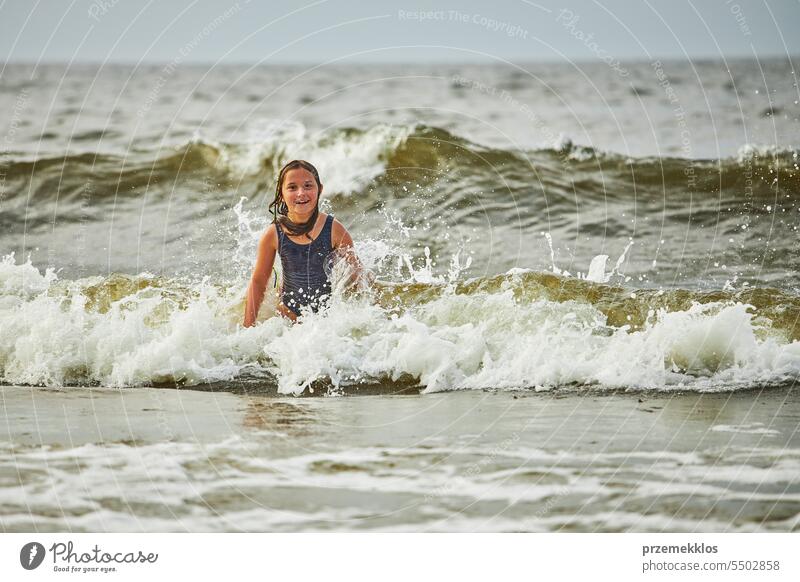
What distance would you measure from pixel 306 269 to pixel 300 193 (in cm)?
33

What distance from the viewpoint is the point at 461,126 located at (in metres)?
6.33

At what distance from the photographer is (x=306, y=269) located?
3.82 metres

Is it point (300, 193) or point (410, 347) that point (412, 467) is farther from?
point (300, 193)

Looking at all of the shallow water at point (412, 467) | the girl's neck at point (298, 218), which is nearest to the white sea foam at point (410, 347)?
the shallow water at point (412, 467)

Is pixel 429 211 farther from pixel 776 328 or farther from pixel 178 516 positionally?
pixel 178 516

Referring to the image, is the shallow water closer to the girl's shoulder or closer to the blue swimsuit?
the blue swimsuit

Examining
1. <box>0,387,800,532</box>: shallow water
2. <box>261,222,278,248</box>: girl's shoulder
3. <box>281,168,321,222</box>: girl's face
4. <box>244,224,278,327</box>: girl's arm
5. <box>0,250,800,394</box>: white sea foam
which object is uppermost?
<box>281,168,321,222</box>: girl's face

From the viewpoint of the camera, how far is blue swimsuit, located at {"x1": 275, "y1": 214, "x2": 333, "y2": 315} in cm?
382

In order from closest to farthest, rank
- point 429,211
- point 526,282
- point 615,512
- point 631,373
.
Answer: point 615,512, point 631,373, point 526,282, point 429,211

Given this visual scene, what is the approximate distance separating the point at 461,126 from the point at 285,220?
2.85 meters

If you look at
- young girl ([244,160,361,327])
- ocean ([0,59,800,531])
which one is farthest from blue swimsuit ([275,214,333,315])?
ocean ([0,59,800,531])
